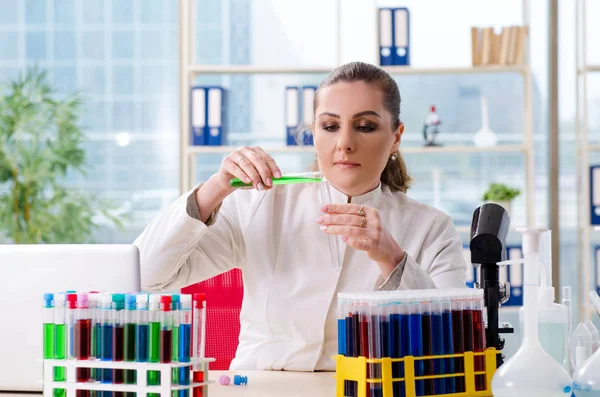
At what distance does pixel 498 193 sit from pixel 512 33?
78 cm

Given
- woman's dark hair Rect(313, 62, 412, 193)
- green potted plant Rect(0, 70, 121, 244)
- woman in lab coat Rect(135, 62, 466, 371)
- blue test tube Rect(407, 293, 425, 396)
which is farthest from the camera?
green potted plant Rect(0, 70, 121, 244)

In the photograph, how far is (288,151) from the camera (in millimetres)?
3875

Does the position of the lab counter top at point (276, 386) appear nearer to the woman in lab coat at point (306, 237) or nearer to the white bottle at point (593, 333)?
the woman in lab coat at point (306, 237)

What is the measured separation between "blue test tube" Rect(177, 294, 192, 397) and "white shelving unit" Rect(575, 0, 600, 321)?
308 centimetres

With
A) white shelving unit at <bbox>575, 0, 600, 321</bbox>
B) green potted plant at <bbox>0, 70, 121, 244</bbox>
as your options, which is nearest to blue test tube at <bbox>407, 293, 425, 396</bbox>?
white shelving unit at <bbox>575, 0, 600, 321</bbox>

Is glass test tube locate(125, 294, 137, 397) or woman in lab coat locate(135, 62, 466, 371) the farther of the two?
woman in lab coat locate(135, 62, 466, 371)

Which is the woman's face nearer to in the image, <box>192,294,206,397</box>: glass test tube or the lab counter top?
the lab counter top

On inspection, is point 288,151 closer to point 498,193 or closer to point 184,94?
point 184,94

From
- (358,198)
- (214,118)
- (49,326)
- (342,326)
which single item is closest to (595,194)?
(214,118)

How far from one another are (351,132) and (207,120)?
2032 mm

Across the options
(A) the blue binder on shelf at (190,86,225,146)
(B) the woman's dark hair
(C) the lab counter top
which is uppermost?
(A) the blue binder on shelf at (190,86,225,146)

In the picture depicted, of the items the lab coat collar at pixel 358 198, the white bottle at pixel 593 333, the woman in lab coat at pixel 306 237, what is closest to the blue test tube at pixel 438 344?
the white bottle at pixel 593 333

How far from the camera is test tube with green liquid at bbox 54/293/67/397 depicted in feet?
3.86

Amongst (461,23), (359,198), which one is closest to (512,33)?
(461,23)
